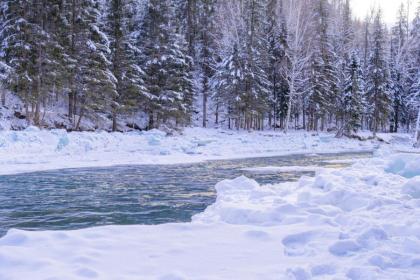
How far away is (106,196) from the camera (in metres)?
9.41

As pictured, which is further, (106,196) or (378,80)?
(378,80)

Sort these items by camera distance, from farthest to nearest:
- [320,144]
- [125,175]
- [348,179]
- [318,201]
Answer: [320,144] < [125,175] < [348,179] < [318,201]

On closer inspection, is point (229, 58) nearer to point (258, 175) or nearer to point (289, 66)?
point (289, 66)

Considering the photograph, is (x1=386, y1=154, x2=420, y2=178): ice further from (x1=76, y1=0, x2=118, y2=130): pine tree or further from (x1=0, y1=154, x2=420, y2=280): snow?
(x1=76, y1=0, x2=118, y2=130): pine tree

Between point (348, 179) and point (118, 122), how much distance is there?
27.0 m

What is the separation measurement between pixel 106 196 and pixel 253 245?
5.29 meters

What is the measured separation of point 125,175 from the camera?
13.3 meters

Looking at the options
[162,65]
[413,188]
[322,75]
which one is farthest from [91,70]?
[322,75]

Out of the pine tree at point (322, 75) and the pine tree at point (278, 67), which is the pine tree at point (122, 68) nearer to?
the pine tree at point (278, 67)

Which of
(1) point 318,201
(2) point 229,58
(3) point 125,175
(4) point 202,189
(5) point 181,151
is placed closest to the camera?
(1) point 318,201

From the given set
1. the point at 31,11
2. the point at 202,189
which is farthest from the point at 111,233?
the point at 31,11

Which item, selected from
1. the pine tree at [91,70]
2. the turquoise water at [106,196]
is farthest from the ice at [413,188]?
the pine tree at [91,70]

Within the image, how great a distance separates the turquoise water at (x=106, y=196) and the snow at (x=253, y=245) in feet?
4.78

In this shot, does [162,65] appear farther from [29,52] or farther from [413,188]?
Result: [413,188]
